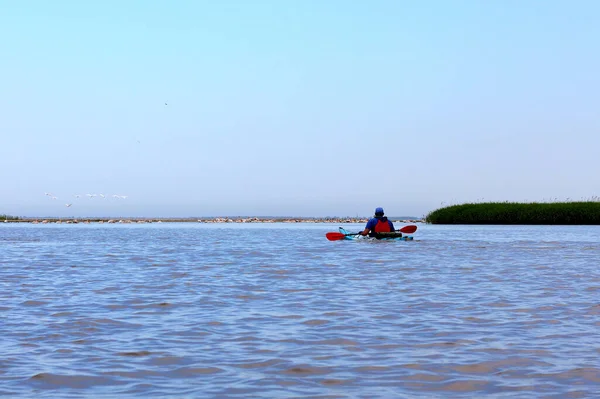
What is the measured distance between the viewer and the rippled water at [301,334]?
707cm

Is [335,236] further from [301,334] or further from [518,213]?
[518,213]

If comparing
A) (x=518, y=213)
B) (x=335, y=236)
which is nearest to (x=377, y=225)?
(x=335, y=236)

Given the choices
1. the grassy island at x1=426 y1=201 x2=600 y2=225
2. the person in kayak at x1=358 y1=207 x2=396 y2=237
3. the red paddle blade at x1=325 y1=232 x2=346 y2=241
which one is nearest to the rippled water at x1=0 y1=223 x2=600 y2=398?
the person in kayak at x1=358 y1=207 x2=396 y2=237

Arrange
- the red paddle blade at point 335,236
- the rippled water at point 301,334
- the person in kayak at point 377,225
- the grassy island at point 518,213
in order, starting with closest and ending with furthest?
the rippled water at point 301,334 → the person in kayak at point 377,225 → the red paddle blade at point 335,236 → the grassy island at point 518,213

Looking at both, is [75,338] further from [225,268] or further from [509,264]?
[509,264]

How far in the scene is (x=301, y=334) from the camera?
980 centimetres

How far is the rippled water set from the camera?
23.2 ft

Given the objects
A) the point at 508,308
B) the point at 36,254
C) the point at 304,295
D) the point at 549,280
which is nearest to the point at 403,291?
the point at 304,295

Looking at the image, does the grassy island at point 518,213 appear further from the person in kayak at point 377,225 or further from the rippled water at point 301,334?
the rippled water at point 301,334

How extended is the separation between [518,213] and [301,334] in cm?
5980

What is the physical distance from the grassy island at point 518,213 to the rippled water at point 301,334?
47800mm

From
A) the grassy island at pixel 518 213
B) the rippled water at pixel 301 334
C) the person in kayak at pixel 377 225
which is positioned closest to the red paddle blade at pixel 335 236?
the person in kayak at pixel 377 225

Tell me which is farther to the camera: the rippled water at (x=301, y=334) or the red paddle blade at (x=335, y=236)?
the red paddle blade at (x=335, y=236)

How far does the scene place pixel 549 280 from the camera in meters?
17.0
